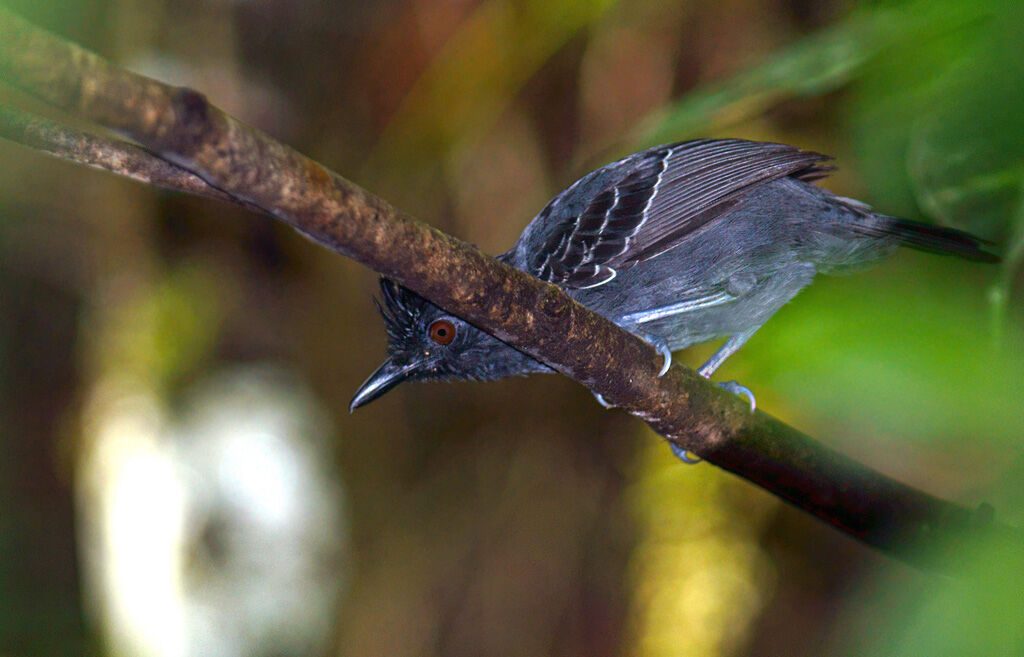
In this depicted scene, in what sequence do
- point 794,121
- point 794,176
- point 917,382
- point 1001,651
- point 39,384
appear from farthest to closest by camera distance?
1. point 39,384
2. point 794,121
3. point 794,176
4. point 917,382
5. point 1001,651

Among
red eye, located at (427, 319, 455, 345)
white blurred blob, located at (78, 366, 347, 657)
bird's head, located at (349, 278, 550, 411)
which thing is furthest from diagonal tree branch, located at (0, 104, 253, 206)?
white blurred blob, located at (78, 366, 347, 657)

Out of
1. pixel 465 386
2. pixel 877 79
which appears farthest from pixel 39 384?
pixel 877 79

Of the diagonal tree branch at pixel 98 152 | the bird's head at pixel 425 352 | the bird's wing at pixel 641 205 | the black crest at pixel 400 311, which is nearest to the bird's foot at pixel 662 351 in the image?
the bird's wing at pixel 641 205

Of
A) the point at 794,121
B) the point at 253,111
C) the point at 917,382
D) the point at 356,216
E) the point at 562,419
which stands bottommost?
the point at 917,382

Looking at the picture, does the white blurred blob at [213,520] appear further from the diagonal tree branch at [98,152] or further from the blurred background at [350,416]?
the diagonal tree branch at [98,152]

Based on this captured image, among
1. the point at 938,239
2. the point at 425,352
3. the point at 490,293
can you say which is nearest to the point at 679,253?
the point at 938,239

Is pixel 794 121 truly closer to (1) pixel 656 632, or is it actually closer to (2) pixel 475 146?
(2) pixel 475 146

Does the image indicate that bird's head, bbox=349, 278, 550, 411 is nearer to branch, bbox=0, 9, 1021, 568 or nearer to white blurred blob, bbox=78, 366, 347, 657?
branch, bbox=0, 9, 1021, 568
